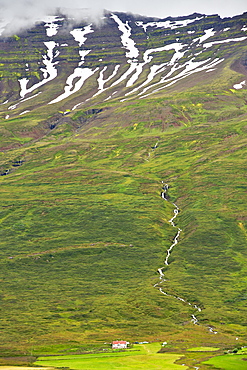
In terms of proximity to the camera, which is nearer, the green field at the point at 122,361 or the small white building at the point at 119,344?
the green field at the point at 122,361

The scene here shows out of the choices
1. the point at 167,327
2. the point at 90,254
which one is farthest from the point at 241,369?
the point at 90,254

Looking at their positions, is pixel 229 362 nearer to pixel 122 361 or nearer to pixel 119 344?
pixel 122 361

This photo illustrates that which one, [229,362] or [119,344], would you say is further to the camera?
[119,344]

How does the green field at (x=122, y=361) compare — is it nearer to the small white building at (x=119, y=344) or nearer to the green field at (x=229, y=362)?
the small white building at (x=119, y=344)

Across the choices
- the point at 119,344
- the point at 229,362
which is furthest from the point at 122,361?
the point at 229,362

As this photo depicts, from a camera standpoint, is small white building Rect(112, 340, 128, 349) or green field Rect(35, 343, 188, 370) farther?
small white building Rect(112, 340, 128, 349)

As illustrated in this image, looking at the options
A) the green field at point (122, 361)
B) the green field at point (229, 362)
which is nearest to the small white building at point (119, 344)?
the green field at point (122, 361)

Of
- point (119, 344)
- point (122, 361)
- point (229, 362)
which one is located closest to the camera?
point (229, 362)

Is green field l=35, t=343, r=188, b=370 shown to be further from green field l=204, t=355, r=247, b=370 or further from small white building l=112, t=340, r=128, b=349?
green field l=204, t=355, r=247, b=370

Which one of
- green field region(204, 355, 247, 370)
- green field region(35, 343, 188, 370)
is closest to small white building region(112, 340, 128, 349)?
green field region(35, 343, 188, 370)

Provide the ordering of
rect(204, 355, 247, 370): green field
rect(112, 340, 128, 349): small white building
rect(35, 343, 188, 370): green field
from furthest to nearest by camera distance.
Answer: rect(112, 340, 128, 349): small white building < rect(35, 343, 188, 370): green field < rect(204, 355, 247, 370): green field

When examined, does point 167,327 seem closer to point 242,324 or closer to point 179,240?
point 242,324
